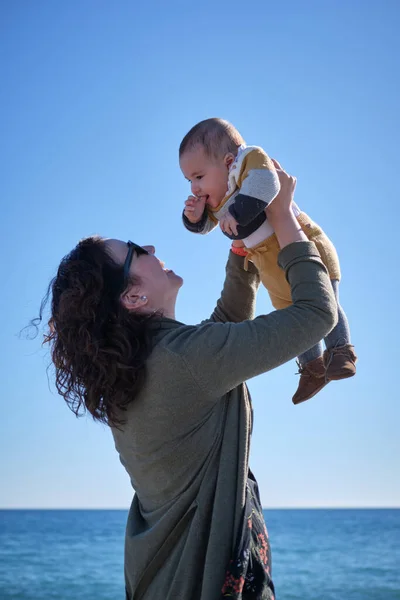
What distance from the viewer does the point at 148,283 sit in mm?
2646

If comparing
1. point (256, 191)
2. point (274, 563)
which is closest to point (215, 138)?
point (256, 191)

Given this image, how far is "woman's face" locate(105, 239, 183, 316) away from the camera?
2611 millimetres

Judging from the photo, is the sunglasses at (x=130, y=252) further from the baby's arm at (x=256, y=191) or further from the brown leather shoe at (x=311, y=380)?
the brown leather shoe at (x=311, y=380)

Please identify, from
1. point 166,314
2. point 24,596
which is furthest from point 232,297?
point 24,596

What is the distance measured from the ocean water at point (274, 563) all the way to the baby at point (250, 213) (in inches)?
689

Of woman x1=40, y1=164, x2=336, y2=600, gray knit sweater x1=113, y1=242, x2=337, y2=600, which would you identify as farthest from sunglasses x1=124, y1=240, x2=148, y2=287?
gray knit sweater x1=113, y1=242, x2=337, y2=600

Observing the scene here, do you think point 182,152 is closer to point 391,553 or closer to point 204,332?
point 204,332

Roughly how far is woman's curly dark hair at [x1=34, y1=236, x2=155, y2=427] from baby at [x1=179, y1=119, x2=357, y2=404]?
0.46 metres

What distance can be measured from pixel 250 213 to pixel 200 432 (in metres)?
0.69

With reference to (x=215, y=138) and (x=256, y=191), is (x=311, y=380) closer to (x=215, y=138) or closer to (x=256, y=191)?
(x=256, y=191)

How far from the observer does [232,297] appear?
3051 millimetres

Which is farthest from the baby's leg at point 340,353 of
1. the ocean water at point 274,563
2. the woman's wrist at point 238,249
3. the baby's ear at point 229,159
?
the ocean water at point 274,563

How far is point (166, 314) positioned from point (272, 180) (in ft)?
1.74

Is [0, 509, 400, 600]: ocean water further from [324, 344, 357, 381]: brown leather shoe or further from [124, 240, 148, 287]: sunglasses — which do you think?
[124, 240, 148, 287]: sunglasses
